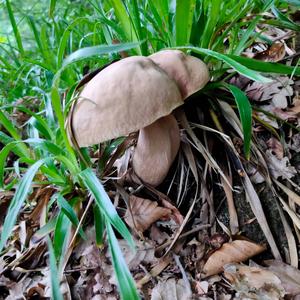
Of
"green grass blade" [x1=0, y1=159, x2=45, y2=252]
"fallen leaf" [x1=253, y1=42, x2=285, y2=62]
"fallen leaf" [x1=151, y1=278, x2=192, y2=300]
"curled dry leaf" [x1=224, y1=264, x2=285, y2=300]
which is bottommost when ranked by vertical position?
"fallen leaf" [x1=151, y1=278, x2=192, y2=300]

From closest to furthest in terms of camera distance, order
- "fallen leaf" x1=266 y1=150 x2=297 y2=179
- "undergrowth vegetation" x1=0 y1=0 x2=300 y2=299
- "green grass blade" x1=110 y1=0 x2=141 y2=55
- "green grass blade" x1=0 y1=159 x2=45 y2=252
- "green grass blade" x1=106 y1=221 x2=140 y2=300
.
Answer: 1. "green grass blade" x1=106 y1=221 x2=140 y2=300
2. "green grass blade" x1=0 y1=159 x2=45 y2=252
3. "undergrowth vegetation" x1=0 y1=0 x2=300 y2=299
4. "fallen leaf" x1=266 y1=150 x2=297 y2=179
5. "green grass blade" x1=110 y1=0 x2=141 y2=55

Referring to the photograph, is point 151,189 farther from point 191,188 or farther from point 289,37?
point 289,37

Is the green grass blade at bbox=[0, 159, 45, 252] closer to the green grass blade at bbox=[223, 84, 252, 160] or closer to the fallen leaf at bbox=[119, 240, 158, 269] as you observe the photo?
the fallen leaf at bbox=[119, 240, 158, 269]

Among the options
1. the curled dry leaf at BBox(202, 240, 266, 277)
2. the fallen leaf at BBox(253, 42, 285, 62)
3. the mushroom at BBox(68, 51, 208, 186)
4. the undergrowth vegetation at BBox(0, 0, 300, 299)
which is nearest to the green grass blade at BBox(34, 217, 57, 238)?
the undergrowth vegetation at BBox(0, 0, 300, 299)

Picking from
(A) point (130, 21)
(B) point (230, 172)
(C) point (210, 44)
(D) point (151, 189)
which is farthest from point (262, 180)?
(A) point (130, 21)

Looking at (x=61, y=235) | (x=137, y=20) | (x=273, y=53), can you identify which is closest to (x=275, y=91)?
(x=273, y=53)

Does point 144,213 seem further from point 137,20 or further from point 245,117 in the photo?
point 137,20

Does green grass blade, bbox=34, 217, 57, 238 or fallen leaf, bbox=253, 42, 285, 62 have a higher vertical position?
fallen leaf, bbox=253, 42, 285, 62

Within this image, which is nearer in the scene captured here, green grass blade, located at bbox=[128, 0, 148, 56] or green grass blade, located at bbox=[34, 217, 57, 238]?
green grass blade, located at bbox=[34, 217, 57, 238]

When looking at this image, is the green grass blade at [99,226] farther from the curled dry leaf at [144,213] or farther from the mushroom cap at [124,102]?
the mushroom cap at [124,102]
